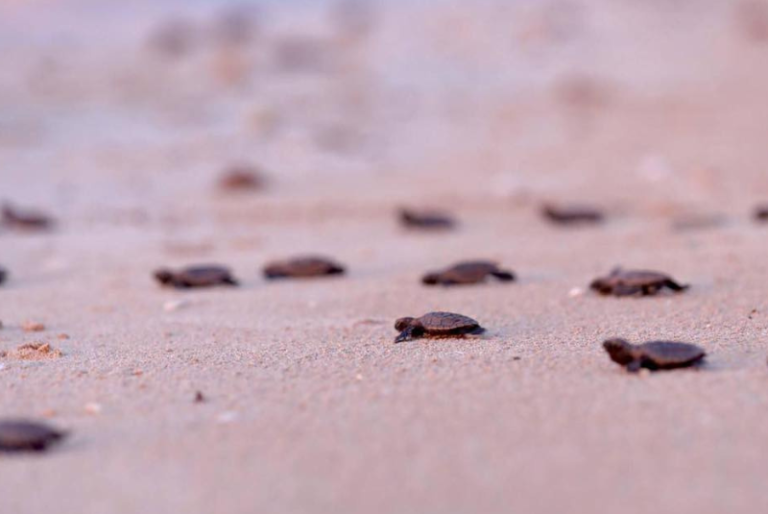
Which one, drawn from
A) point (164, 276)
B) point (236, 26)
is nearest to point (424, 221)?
point (164, 276)

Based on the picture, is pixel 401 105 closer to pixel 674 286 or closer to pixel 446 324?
pixel 674 286

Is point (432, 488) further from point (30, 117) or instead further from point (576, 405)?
point (30, 117)

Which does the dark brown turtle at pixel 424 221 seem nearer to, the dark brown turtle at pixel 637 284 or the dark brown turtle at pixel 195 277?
the dark brown turtle at pixel 195 277

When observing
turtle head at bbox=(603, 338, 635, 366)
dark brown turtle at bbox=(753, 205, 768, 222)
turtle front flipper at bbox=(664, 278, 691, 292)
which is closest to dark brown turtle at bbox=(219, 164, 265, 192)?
dark brown turtle at bbox=(753, 205, 768, 222)

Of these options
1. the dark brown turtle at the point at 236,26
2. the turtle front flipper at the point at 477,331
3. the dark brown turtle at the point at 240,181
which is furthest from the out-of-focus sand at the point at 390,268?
the dark brown turtle at the point at 236,26

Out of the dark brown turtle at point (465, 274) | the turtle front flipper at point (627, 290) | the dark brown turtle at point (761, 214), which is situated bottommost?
the turtle front flipper at point (627, 290)

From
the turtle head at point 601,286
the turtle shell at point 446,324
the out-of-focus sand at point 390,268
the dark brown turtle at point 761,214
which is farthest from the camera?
the dark brown turtle at point 761,214

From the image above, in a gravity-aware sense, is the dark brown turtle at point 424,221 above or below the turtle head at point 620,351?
above
